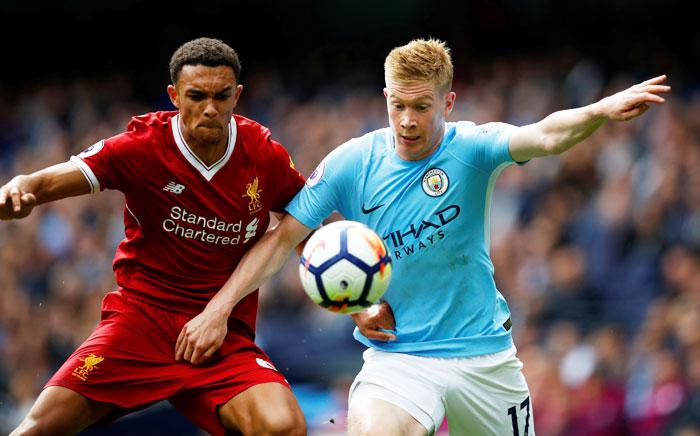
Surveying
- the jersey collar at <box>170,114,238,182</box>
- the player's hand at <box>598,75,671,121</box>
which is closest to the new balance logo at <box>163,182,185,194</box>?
the jersey collar at <box>170,114,238,182</box>

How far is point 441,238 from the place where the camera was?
20.2 feet

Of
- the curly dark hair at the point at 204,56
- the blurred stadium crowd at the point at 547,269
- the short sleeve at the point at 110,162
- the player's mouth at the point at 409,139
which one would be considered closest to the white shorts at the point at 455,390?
the player's mouth at the point at 409,139

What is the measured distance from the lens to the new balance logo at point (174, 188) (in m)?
6.43

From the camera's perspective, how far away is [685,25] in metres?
15.9

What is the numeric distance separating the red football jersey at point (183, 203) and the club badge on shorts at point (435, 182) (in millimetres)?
831

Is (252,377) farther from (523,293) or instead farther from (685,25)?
(685,25)

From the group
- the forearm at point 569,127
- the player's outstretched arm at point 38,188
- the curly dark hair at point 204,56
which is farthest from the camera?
the curly dark hair at point 204,56

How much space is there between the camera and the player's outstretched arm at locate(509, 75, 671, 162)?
5371 millimetres

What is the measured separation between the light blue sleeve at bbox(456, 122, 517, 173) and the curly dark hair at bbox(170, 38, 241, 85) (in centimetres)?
134

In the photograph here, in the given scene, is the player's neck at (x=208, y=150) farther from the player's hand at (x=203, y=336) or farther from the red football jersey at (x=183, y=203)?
the player's hand at (x=203, y=336)

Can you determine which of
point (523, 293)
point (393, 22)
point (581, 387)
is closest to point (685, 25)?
point (393, 22)

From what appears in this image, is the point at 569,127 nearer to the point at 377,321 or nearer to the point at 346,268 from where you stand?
the point at 346,268

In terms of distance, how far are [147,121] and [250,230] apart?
0.88m

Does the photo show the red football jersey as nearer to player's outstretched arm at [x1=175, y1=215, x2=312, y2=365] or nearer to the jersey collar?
the jersey collar
